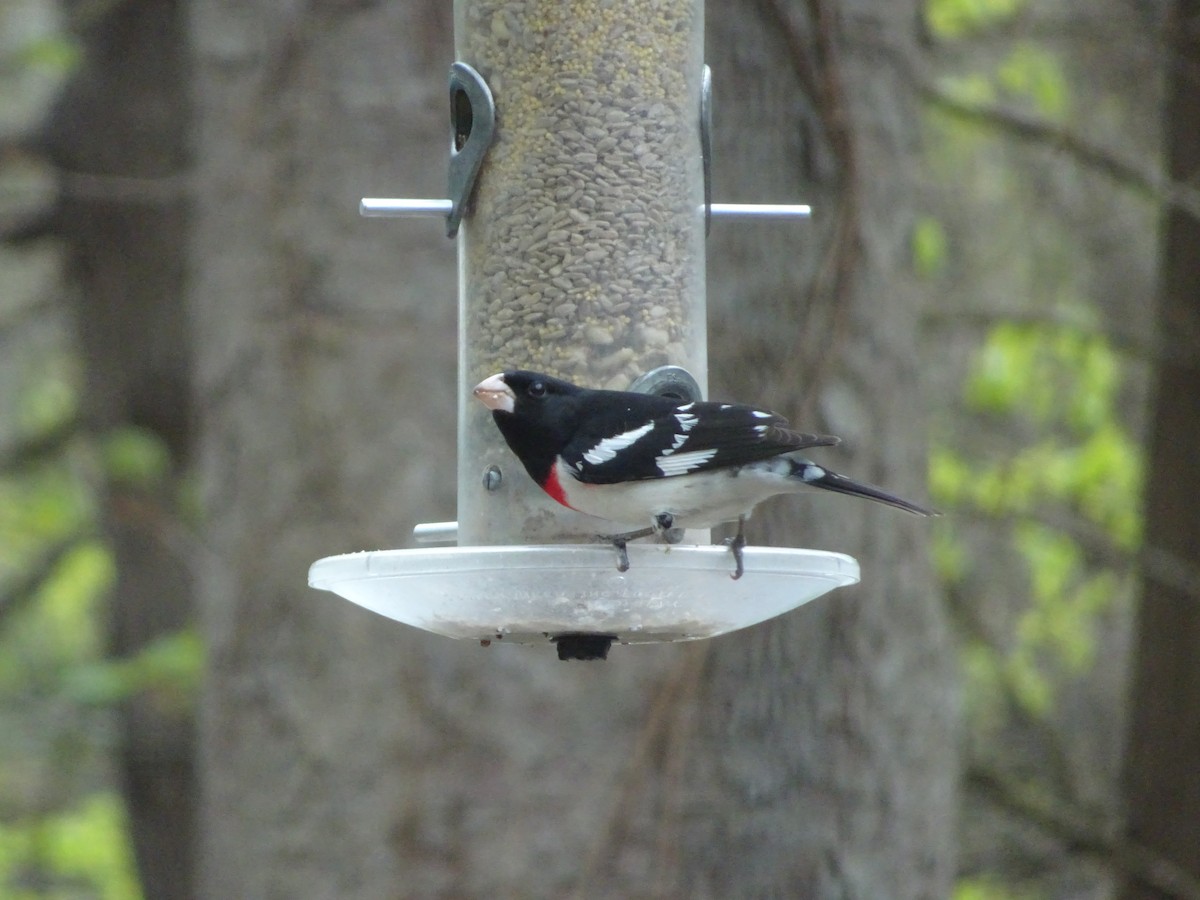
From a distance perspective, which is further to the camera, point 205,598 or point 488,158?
point 205,598

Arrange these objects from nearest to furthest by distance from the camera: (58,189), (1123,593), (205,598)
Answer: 1. (205,598)
2. (58,189)
3. (1123,593)

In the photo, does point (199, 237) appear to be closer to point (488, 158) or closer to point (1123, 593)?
A: point (488, 158)

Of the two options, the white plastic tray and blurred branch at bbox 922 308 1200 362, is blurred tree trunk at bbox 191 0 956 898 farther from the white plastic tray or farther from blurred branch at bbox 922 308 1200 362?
the white plastic tray

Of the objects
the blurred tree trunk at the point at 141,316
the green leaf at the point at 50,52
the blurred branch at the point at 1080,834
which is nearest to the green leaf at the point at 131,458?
the blurred tree trunk at the point at 141,316

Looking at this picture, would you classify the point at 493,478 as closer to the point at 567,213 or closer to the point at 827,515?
the point at 567,213

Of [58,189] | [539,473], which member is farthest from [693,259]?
[58,189]

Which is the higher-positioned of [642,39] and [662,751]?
[642,39]

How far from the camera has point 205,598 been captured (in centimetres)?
578

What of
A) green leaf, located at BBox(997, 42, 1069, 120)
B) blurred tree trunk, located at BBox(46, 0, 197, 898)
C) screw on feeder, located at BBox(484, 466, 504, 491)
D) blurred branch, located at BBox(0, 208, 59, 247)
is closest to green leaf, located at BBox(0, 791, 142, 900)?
blurred tree trunk, located at BBox(46, 0, 197, 898)

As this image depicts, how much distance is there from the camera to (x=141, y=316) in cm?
841

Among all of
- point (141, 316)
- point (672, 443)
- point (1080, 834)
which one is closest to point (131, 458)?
point (141, 316)

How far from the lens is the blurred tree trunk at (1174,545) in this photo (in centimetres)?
720

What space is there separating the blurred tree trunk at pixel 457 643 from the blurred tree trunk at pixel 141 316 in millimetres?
2567

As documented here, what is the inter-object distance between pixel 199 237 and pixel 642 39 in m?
2.56
